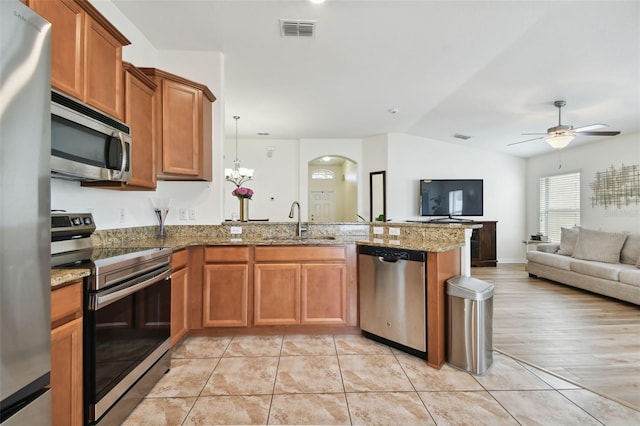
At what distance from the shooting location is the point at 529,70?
3.15 m

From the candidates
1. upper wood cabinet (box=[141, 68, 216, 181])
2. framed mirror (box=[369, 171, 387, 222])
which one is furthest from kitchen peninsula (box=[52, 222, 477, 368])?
framed mirror (box=[369, 171, 387, 222])

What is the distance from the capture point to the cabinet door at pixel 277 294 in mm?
2520

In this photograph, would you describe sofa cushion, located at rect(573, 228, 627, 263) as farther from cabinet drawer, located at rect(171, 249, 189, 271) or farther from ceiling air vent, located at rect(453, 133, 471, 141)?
cabinet drawer, located at rect(171, 249, 189, 271)

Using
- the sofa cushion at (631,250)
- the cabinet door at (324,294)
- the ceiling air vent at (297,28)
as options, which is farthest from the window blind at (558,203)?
the ceiling air vent at (297,28)

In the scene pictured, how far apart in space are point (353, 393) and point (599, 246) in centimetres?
458

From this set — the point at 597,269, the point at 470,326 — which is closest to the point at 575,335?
the point at 470,326

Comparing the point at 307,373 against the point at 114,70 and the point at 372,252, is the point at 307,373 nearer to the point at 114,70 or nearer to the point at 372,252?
the point at 372,252

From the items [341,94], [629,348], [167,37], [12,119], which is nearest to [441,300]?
[629,348]

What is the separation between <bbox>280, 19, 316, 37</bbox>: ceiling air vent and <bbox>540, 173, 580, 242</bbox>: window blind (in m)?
5.84

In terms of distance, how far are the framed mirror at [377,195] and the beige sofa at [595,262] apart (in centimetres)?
278

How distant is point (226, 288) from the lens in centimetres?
250

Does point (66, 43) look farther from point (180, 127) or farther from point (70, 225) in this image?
point (180, 127)

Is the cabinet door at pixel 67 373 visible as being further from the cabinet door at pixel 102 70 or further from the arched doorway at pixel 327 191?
the arched doorway at pixel 327 191

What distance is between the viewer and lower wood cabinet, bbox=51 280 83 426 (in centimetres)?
114
